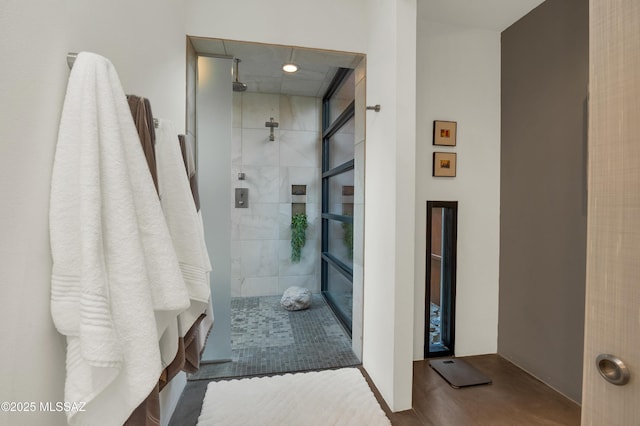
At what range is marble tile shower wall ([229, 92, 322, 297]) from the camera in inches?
146

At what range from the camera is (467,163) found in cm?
233

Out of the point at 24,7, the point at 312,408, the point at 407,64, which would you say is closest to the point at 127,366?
the point at 24,7

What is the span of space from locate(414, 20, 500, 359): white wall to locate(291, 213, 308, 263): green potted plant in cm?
186

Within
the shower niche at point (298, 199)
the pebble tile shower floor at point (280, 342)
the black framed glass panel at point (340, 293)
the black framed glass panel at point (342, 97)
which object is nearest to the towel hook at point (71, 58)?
the pebble tile shower floor at point (280, 342)

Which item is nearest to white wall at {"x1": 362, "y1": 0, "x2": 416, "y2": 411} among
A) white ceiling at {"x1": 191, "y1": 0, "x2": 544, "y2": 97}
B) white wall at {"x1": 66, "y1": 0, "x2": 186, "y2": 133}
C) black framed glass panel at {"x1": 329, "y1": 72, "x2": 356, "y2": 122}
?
white ceiling at {"x1": 191, "y1": 0, "x2": 544, "y2": 97}

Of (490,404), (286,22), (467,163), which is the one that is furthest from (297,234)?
(490,404)

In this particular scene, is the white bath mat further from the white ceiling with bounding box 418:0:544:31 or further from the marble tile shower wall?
the white ceiling with bounding box 418:0:544:31

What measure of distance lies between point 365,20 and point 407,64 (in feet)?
2.43

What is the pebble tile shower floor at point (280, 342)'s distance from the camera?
212 cm

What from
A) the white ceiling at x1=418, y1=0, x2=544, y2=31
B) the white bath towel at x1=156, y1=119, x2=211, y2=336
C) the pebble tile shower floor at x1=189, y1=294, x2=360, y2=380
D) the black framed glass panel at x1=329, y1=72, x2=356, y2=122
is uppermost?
the white ceiling at x1=418, y1=0, x2=544, y2=31

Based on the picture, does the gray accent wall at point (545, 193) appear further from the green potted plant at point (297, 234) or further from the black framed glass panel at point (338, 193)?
the green potted plant at point (297, 234)

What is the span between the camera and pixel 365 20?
2143mm

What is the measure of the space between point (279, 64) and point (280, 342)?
2.54 metres

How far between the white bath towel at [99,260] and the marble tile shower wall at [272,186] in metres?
3.02
